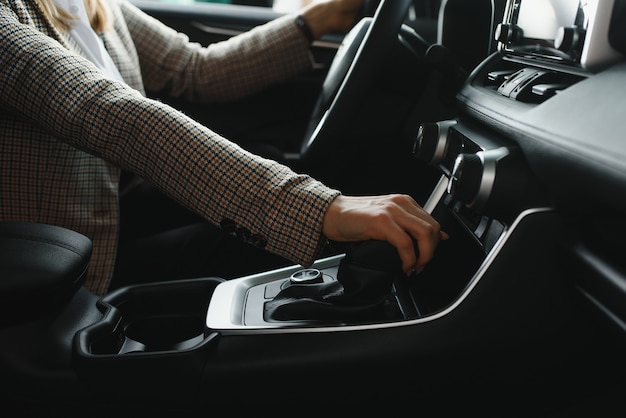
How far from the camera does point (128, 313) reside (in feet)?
2.62

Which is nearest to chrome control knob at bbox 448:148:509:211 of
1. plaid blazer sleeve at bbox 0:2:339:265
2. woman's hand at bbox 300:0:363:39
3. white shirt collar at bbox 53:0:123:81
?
plaid blazer sleeve at bbox 0:2:339:265

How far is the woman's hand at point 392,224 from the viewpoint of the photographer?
0.61 metres

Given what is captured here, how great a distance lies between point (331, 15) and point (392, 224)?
2.97ft

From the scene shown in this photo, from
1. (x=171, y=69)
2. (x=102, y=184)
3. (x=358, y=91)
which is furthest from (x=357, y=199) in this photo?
(x=171, y=69)

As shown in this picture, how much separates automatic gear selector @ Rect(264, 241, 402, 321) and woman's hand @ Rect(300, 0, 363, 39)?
2.85 feet

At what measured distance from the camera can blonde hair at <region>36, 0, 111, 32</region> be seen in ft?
3.04

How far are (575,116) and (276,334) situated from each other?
1.08ft

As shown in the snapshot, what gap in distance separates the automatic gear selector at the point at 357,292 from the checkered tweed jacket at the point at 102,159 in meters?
0.05

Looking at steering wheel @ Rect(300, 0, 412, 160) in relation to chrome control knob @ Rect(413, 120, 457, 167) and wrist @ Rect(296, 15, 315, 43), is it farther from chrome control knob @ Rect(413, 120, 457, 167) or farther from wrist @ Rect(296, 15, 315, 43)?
wrist @ Rect(296, 15, 315, 43)

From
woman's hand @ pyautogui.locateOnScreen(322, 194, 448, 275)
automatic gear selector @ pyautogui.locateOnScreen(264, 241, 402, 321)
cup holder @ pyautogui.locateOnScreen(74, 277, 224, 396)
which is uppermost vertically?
woman's hand @ pyautogui.locateOnScreen(322, 194, 448, 275)

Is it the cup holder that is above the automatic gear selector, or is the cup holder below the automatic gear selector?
below

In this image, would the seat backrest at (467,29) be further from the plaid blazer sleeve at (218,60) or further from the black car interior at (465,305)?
the plaid blazer sleeve at (218,60)

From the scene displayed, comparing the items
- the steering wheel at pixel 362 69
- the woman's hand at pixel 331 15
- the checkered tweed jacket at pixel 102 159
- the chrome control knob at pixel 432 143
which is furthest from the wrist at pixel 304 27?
the chrome control knob at pixel 432 143

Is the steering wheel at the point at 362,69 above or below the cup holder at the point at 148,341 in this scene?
above
